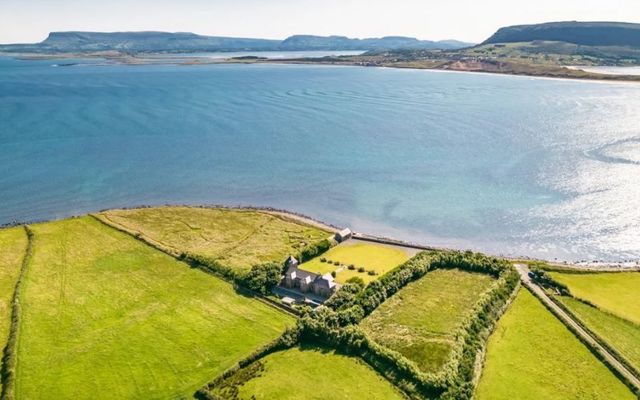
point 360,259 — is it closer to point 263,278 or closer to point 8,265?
point 263,278

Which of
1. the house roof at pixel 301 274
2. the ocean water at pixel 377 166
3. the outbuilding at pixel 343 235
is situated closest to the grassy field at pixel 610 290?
the ocean water at pixel 377 166

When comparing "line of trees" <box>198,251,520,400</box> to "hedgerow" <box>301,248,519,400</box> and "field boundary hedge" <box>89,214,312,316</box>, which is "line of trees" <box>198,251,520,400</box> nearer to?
"hedgerow" <box>301,248,519,400</box>

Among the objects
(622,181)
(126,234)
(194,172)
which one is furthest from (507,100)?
(126,234)

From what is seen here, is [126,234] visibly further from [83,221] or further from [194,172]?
[194,172]

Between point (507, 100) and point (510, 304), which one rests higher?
point (507, 100)

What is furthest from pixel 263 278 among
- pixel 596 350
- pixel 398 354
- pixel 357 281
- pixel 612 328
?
pixel 612 328

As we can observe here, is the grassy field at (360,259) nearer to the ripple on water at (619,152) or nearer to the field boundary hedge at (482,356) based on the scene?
the field boundary hedge at (482,356)
